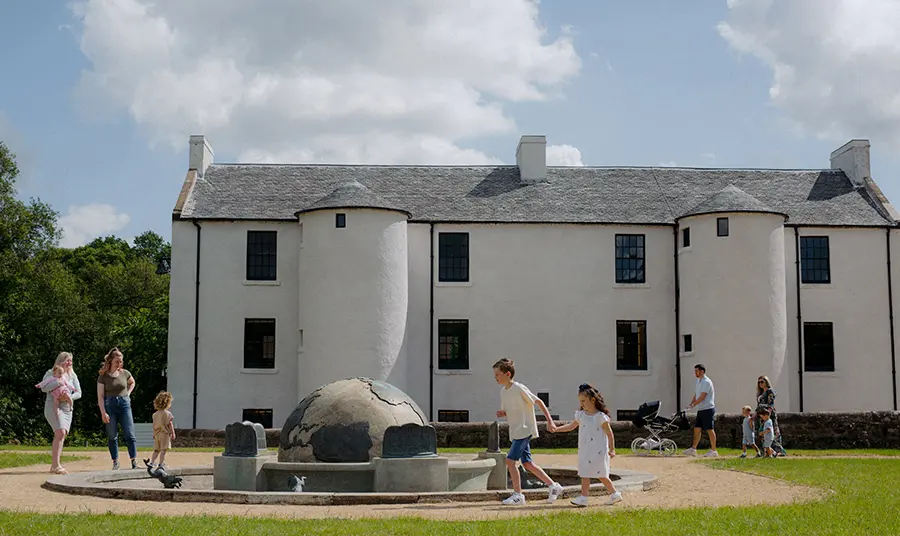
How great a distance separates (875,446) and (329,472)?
1766cm

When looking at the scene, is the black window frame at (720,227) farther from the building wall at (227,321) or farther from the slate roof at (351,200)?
the building wall at (227,321)

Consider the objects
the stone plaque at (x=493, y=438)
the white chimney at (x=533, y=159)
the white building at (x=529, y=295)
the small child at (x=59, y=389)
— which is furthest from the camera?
the white chimney at (x=533, y=159)

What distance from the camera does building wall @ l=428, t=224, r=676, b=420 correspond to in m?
35.8

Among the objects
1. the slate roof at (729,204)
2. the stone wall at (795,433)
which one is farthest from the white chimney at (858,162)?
the stone wall at (795,433)

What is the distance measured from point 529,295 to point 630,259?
3.86 meters

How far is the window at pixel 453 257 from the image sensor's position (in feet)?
119

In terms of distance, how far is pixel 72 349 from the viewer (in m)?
53.4

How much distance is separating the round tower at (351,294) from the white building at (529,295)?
0.07 metres

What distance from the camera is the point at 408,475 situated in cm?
1389

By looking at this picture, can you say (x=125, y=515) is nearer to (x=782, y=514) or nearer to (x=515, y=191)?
(x=782, y=514)

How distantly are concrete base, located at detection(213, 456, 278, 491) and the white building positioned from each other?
1915 centimetres

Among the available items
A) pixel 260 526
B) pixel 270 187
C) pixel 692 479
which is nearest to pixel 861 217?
pixel 270 187

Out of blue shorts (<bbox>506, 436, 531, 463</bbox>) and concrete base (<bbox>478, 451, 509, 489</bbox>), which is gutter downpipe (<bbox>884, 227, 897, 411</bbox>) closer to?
concrete base (<bbox>478, 451, 509, 489</bbox>)

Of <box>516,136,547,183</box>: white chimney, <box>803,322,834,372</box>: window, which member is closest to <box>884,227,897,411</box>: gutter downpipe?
<box>803,322,834,372</box>: window
